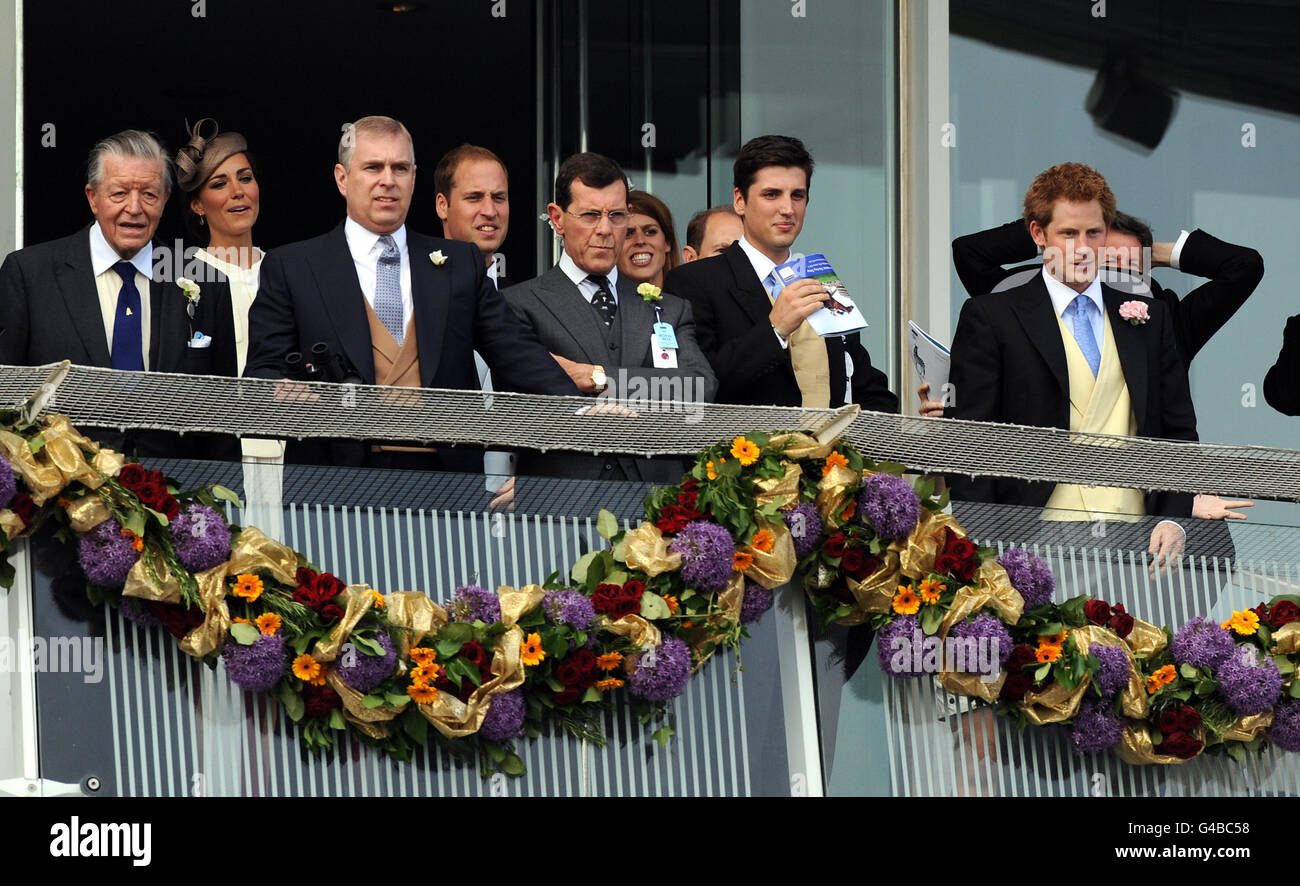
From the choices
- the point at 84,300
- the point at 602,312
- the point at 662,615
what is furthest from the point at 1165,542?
the point at 84,300

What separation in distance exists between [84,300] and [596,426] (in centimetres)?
190

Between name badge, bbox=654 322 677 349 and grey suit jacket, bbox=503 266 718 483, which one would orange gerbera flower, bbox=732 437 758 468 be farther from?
name badge, bbox=654 322 677 349

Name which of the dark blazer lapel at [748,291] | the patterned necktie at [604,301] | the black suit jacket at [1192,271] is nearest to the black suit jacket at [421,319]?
the patterned necktie at [604,301]

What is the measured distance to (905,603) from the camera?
472 centimetres

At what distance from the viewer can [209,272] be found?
20.8 ft

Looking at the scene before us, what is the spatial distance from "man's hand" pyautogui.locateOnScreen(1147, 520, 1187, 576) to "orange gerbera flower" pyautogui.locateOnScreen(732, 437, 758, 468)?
3.42ft

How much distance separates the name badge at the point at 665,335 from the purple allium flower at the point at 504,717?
1.85 m

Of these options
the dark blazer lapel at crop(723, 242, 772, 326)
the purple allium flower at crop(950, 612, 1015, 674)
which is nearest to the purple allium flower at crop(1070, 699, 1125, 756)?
the purple allium flower at crop(950, 612, 1015, 674)

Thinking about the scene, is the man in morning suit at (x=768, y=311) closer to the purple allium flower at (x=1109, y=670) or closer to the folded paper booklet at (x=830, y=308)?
the folded paper booklet at (x=830, y=308)

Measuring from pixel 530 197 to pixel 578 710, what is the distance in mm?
10984

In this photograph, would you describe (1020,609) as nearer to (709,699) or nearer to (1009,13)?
(709,699)

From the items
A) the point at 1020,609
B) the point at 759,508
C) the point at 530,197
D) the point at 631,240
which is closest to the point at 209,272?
the point at 631,240

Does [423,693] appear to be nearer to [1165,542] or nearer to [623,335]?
[1165,542]

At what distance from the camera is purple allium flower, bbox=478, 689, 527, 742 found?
443 centimetres
